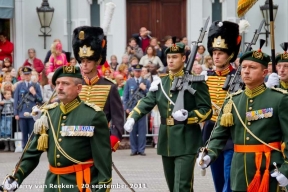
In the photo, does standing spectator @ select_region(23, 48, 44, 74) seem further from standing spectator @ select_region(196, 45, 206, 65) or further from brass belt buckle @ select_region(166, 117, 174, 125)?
brass belt buckle @ select_region(166, 117, 174, 125)

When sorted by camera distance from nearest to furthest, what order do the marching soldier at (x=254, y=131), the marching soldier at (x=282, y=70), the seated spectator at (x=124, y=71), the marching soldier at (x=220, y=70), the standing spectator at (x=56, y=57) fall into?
the marching soldier at (x=254, y=131), the marching soldier at (x=282, y=70), the marching soldier at (x=220, y=70), the seated spectator at (x=124, y=71), the standing spectator at (x=56, y=57)

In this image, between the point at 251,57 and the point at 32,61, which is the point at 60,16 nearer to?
the point at 32,61

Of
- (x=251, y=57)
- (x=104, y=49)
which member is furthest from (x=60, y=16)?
(x=251, y=57)

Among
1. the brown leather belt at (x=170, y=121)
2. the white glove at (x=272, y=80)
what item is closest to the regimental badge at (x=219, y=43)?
the white glove at (x=272, y=80)

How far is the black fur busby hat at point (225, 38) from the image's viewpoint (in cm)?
1194

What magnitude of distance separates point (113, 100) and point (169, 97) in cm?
67

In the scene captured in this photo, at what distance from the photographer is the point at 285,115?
28.5ft

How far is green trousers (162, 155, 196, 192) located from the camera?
1061cm

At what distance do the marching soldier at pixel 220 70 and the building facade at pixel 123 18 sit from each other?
12858mm

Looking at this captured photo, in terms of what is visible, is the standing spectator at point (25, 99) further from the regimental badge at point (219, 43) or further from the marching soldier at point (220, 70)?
the regimental badge at point (219, 43)

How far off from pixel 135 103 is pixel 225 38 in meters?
7.00

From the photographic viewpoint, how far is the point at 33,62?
75.2 ft

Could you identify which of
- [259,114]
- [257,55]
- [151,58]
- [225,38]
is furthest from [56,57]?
[259,114]

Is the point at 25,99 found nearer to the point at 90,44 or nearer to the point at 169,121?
the point at 90,44
